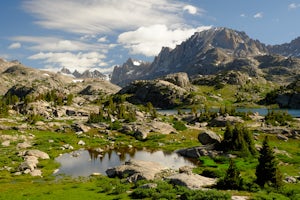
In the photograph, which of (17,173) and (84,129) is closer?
(17,173)

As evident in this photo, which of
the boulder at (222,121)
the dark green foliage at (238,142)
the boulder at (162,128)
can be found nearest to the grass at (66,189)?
the dark green foliage at (238,142)

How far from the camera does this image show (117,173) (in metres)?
68.3

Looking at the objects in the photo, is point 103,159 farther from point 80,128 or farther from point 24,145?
point 80,128

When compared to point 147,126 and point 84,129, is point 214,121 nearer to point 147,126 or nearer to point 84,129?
point 147,126

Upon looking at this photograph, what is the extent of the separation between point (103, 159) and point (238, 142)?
123 ft

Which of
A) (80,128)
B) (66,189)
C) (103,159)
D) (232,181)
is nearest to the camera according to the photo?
(232,181)

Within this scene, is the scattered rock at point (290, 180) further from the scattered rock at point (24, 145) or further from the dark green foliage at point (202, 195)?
the scattered rock at point (24, 145)

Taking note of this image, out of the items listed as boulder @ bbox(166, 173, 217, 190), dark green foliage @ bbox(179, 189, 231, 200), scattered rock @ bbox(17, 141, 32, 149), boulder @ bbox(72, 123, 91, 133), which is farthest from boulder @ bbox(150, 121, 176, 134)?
dark green foliage @ bbox(179, 189, 231, 200)

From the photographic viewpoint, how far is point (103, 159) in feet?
309

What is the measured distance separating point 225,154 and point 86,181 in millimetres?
39515

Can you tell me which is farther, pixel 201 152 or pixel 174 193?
pixel 201 152

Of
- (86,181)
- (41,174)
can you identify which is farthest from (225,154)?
(41,174)

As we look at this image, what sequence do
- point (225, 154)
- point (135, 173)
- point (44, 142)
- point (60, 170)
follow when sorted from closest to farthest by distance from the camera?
point (135, 173)
point (60, 170)
point (225, 154)
point (44, 142)

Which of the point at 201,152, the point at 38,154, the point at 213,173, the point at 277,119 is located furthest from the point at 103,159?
the point at 277,119
